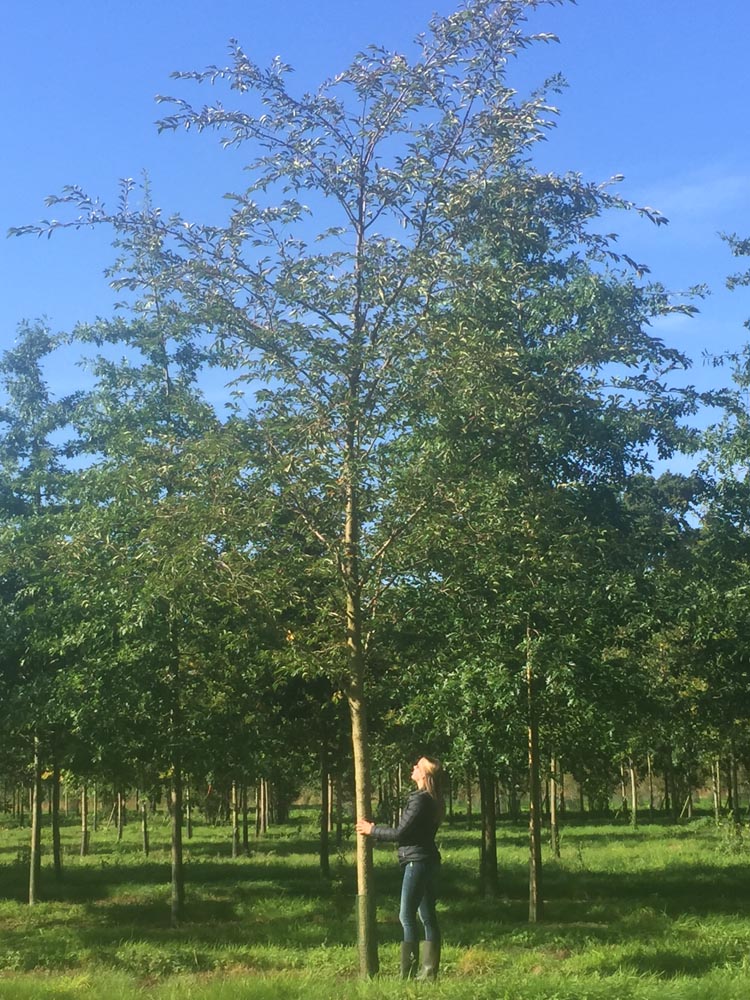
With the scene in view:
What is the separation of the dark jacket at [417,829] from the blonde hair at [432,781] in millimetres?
57

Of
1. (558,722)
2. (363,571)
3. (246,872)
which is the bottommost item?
(246,872)

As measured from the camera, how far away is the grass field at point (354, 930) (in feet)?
28.5

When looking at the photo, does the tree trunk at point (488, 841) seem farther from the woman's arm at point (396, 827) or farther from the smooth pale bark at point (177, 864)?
the woman's arm at point (396, 827)

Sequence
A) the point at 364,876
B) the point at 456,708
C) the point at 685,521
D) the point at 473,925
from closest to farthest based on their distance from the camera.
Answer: the point at 364,876 < the point at 456,708 < the point at 473,925 < the point at 685,521

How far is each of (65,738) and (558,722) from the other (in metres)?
8.97

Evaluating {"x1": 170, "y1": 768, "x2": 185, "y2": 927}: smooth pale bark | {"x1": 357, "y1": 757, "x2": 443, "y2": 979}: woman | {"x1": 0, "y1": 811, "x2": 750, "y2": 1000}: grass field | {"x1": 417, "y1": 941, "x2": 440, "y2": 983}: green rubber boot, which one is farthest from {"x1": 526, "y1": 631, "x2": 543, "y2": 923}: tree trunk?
{"x1": 170, "y1": 768, "x2": 185, "y2": 927}: smooth pale bark

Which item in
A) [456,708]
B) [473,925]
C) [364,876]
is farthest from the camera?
[473,925]

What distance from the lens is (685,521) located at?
1772cm

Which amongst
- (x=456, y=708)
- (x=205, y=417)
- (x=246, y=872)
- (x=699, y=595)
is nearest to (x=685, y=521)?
(x=699, y=595)

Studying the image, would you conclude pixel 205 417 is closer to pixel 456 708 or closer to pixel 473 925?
pixel 456 708

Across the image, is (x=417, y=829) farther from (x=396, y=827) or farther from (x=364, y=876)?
(x=364, y=876)

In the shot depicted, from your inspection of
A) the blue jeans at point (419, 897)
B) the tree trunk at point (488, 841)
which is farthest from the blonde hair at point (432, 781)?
the tree trunk at point (488, 841)

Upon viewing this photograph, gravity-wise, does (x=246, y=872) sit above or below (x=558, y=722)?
below

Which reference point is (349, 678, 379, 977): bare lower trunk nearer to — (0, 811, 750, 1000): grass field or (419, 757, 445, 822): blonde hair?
→ (0, 811, 750, 1000): grass field
